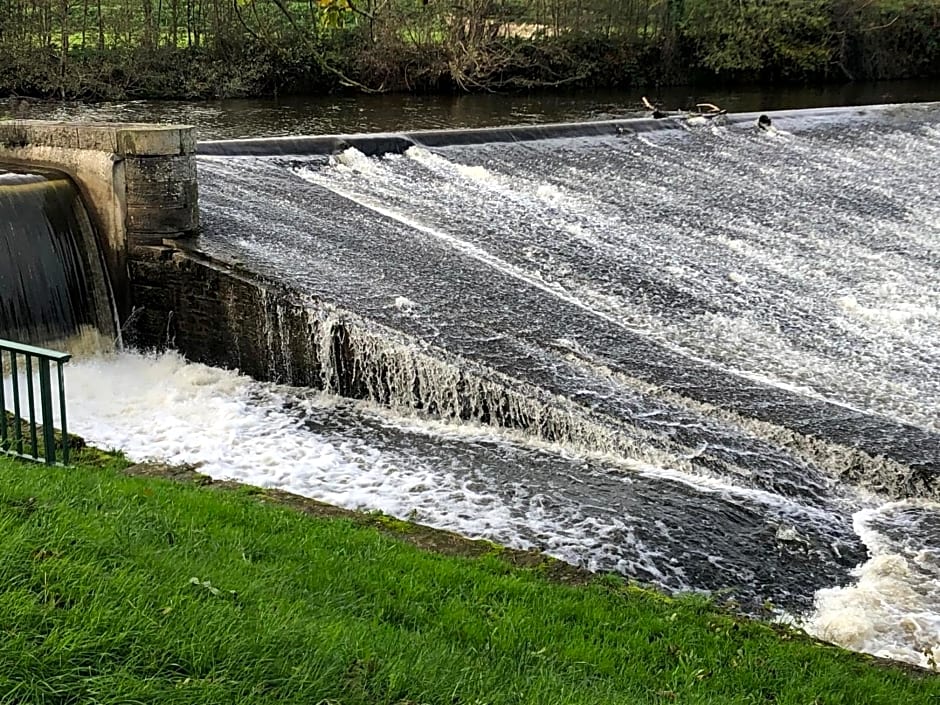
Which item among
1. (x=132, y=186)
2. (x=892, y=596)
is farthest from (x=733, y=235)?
(x=892, y=596)

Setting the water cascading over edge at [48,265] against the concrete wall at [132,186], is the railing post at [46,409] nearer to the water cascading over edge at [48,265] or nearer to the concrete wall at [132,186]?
the water cascading over edge at [48,265]

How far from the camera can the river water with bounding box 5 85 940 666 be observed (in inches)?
290

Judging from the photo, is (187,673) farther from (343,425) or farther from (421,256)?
(421,256)

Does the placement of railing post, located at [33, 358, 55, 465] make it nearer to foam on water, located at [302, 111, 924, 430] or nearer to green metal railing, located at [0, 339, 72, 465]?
green metal railing, located at [0, 339, 72, 465]

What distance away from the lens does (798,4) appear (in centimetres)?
3741

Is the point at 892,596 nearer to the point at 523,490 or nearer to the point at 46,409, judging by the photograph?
the point at 523,490

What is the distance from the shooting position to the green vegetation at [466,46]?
96.3ft

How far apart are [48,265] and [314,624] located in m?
8.09

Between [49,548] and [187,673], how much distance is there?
99 centimetres

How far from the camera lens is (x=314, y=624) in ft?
13.6

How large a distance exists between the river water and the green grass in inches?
55.2

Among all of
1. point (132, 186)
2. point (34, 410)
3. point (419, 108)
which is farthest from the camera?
point (419, 108)

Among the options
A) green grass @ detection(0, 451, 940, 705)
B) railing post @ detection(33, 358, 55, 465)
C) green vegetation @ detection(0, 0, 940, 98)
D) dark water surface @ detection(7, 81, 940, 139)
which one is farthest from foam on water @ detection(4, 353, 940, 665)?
green vegetation @ detection(0, 0, 940, 98)

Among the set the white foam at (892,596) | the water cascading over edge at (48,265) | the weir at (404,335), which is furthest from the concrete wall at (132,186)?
the white foam at (892,596)
